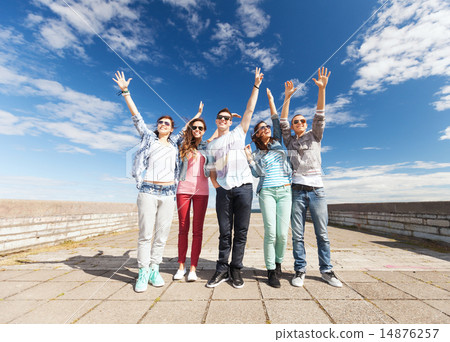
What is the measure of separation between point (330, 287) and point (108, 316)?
2.51 meters

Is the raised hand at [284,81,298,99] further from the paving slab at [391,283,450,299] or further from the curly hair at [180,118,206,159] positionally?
the paving slab at [391,283,450,299]

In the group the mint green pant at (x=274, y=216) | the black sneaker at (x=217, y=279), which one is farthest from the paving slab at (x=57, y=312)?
the mint green pant at (x=274, y=216)

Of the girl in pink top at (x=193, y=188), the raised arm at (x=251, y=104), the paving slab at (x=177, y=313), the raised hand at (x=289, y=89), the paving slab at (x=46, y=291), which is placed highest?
the raised hand at (x=289, y=89)

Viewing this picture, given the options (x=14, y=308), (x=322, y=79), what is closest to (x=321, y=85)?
(x=322, y=79)

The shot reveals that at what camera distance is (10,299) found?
2.34 m

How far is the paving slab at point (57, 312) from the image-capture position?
1.89 metres

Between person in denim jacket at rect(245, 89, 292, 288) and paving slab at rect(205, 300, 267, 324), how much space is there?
0.63 metres

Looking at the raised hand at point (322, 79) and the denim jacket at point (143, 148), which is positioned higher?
the raised hand at point (322, 79)

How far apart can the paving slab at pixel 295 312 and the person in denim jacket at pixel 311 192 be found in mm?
597

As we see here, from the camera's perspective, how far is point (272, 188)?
2859 millimetres

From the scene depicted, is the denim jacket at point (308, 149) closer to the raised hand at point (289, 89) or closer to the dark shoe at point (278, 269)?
the raised hand at point (289, 89)

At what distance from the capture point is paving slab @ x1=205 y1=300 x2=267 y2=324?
73.6 inches
